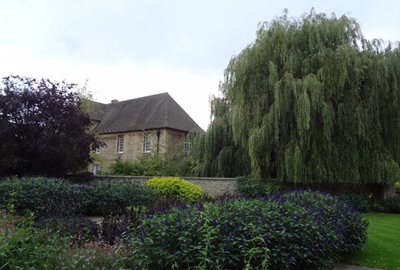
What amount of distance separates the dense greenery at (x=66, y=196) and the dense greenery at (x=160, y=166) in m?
9.13

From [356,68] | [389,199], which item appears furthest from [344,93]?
[389,199]

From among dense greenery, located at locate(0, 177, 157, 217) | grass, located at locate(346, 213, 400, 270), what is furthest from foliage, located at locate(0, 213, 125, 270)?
grass, located at locate(346, 213, 400, 270)

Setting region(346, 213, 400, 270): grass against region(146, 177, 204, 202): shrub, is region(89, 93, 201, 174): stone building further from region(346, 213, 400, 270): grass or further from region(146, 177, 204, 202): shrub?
region(346, 213, 400, 270): grass

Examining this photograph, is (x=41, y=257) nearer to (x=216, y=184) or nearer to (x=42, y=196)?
→ (x=42, y=196)

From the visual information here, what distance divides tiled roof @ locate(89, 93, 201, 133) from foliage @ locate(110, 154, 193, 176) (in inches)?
228

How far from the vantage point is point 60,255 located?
159 inches

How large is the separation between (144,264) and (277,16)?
1500cm

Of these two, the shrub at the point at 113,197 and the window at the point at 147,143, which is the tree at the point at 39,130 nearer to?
the shrub at the point at 113,197

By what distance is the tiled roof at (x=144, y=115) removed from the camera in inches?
1201

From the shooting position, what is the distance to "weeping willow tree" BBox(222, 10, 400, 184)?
1487cm

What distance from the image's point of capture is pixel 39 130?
15.7 metres

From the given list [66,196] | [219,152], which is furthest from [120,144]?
[66,196]

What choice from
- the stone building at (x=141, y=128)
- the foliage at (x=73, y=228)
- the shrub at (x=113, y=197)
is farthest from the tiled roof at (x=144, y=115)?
the foliage at (x=73, y=228)

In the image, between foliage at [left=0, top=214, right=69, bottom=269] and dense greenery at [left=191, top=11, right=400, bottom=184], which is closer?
foliage at [left=0, top=214, right=69, bottom=269]
